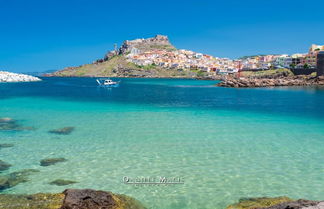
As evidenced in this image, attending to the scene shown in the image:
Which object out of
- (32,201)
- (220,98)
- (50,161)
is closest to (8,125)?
(50,161)

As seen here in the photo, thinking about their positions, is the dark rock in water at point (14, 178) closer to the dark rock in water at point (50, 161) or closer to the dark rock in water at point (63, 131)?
the dark rock in water at point (50, 161)

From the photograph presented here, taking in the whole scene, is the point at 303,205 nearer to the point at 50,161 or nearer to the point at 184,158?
the point at 184,158

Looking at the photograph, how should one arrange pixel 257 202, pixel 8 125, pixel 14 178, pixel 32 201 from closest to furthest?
pixel 32 201 → pixel 257 202 → pixel 14 178 → pixel 8 125

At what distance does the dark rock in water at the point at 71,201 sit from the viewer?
758 cm

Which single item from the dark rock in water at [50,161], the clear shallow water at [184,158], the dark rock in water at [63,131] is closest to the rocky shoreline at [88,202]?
the clear shallow water at [184,158]

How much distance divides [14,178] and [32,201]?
124 inches

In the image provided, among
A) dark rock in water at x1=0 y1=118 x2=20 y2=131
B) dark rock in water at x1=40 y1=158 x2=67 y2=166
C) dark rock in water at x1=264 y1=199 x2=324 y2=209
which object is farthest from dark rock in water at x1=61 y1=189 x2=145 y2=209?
dark rock in water at x1=0 y1=118 x2=20 y2=131

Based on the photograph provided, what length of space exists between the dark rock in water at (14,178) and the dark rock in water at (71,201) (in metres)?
1.41

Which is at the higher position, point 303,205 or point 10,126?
point 303,205

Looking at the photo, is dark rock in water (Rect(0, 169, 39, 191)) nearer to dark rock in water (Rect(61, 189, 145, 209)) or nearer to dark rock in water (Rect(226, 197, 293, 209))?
dark rock in water (Rect(61, 189, 145, 209))

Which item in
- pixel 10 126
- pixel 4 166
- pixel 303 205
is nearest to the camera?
pixel 303 205

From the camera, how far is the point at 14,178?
11.0 m

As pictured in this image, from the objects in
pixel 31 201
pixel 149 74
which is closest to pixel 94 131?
pixel 31 201

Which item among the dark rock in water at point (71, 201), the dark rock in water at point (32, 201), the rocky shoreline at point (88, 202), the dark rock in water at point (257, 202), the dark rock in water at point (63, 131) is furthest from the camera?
the dark rock in water at point (63, 131)
